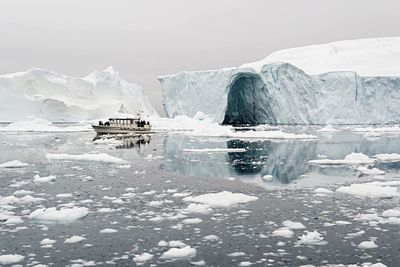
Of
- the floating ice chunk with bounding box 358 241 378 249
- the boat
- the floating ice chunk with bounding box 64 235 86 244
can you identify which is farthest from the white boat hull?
the floating ice chunk with bounding box 358 241 378 249

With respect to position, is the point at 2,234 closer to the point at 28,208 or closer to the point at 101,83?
the point at 28,208

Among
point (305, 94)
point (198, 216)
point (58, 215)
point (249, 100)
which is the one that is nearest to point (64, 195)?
point (58, 215)

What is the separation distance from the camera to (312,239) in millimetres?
6176

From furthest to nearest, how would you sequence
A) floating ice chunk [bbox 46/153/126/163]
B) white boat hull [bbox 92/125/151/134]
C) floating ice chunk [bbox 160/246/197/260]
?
white boat hull [bbox 92/125/151/134] < floating ice chunk [bbox 46/153/126/163] < floating ice chunk [bbox 160/246/197/260]

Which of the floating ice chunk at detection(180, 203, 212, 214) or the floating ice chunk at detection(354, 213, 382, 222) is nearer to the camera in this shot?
the floating ice chunk at detection(354, 213, 382, 222)

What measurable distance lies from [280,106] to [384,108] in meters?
9.76

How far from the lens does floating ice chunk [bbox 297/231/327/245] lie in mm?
6074

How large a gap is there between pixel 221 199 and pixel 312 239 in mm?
2757

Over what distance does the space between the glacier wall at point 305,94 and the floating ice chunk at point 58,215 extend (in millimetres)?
32608

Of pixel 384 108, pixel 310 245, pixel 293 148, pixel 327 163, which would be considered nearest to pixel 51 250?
pixel 310 245

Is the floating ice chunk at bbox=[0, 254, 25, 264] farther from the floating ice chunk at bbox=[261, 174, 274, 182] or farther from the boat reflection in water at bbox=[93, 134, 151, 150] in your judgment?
the boat reflection in water at bbox=[93, 134, 151, 150]

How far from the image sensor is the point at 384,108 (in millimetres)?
40875

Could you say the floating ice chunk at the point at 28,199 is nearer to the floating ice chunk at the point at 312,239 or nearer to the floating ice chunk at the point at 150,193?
the floating ice chunk at the point at 150,193

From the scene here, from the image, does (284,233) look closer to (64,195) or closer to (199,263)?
(199,263)
